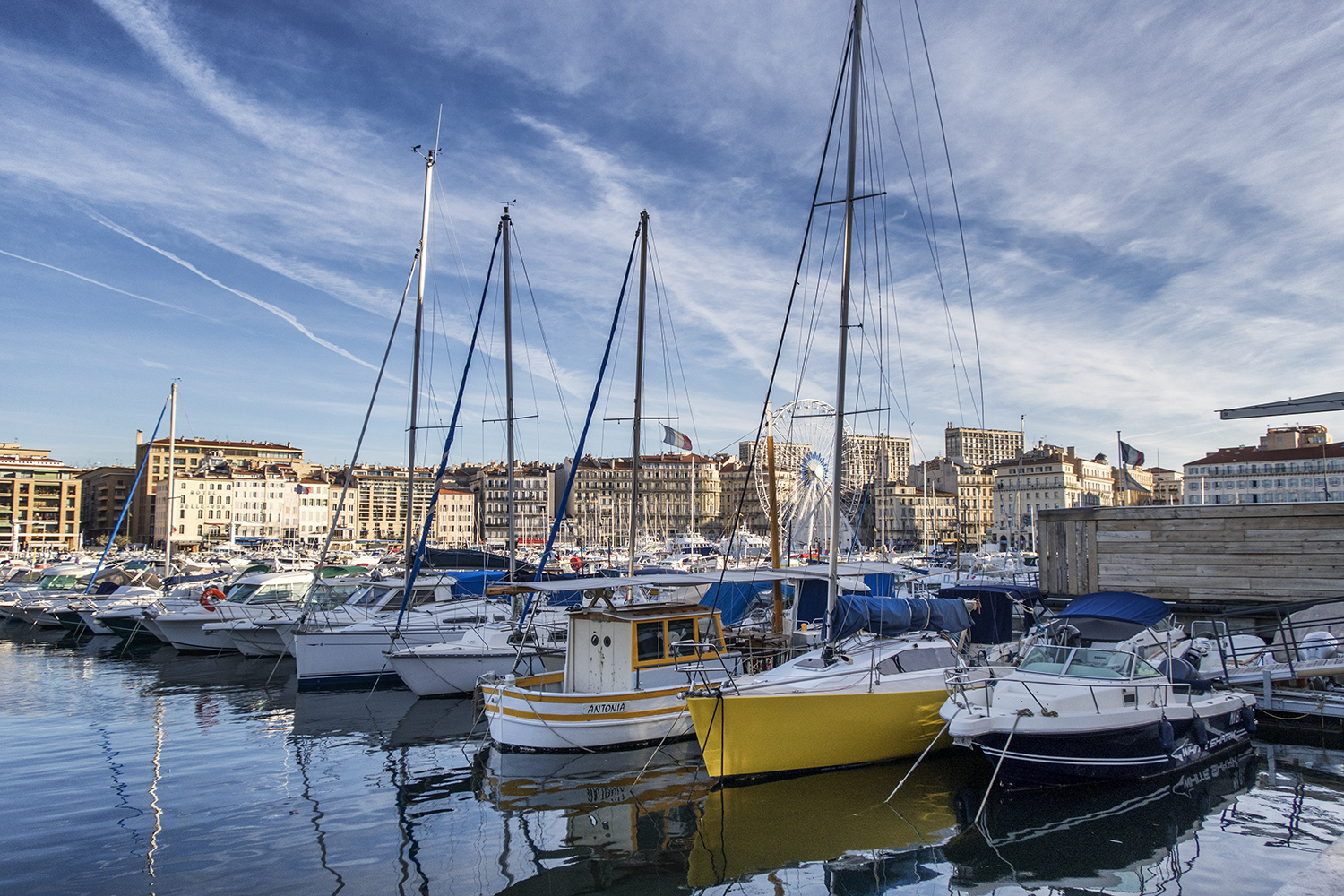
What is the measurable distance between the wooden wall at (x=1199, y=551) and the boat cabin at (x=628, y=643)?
40.0 feet

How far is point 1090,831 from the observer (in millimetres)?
10969

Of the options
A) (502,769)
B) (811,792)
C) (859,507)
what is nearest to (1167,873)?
(811,792)

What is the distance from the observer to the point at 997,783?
42.1 ft

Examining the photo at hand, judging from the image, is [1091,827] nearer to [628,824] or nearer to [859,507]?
[628,824]

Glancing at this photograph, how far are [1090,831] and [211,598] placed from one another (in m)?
29.6

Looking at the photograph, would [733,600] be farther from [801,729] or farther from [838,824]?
[838,824]

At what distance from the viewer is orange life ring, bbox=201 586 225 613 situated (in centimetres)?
2933

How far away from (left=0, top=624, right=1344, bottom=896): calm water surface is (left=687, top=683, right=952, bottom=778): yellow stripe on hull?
0.33 metres

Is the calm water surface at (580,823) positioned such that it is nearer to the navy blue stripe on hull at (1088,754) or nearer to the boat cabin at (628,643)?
the navy blue stripe on hull at (1088,754)

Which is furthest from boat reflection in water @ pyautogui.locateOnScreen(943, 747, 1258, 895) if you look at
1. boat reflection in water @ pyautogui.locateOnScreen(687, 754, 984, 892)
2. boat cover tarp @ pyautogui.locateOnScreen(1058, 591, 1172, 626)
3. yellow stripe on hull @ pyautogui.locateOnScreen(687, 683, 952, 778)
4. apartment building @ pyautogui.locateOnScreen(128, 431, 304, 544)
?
apartment building @ pyautogui.locateOnScreen(128, 431, 304, 544)

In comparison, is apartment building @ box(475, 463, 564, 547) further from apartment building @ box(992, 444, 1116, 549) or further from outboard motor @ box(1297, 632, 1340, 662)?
outboard motor @ box(1297, 632, 1340, 662)

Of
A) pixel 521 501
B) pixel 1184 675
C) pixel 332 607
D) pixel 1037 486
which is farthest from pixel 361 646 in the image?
pixel 1037 486

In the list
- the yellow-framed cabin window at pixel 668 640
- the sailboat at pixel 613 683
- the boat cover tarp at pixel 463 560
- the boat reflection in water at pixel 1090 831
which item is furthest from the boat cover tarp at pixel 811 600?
the boat cover tarp at pixel 463 560

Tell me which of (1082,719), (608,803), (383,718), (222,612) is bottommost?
(383,718)
